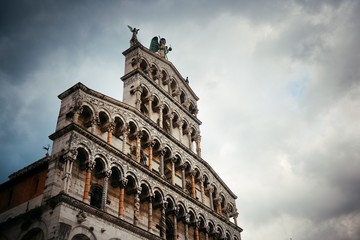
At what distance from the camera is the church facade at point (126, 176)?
1817cm

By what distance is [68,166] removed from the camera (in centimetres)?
1858

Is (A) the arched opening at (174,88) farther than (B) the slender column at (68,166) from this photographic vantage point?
Yes

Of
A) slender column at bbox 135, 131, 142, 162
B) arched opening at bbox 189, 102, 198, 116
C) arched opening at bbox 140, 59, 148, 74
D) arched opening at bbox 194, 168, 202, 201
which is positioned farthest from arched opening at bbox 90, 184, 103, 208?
arched opening at bbox 189, 102, 198, 116

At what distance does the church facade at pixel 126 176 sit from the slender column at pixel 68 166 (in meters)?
0.05

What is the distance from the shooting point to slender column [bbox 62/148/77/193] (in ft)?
59.2

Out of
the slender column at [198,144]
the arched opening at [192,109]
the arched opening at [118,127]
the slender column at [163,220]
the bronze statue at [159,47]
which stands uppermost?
the bronze statue at [159,47]

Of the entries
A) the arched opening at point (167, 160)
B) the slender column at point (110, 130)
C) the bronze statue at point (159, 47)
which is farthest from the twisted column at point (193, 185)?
the bronze statue at point (159, 47)

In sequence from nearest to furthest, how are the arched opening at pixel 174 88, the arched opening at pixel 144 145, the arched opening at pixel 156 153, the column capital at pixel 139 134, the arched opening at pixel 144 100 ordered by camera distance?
the column capital at pixel 139 134 < the arched opening at pixel 144 145 < the arched opening at pixel 156 153 < the arched opening at pixel 144 100 < the arched opening at pixel 174 88

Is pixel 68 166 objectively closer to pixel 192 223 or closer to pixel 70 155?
pixel 70 155

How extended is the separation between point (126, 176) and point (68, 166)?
418 cm

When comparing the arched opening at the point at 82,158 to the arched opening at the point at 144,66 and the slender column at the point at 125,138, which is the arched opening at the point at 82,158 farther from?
the arched opening at the point at 144,66

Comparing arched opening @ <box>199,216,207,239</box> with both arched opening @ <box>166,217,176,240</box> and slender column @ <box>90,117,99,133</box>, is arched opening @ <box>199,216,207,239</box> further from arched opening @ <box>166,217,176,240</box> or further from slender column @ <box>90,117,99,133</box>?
slender column @ <box>90,117,99,133</box>

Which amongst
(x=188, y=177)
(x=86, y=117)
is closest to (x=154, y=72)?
(x=188, y=177)

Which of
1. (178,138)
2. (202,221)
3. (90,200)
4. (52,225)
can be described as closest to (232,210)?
(202,221)
